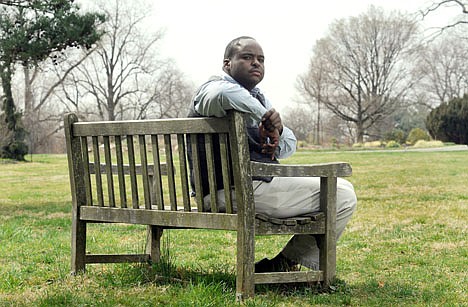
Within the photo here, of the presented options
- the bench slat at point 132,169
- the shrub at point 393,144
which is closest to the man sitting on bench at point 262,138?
the bench slat at point 132,169

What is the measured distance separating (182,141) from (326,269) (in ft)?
3.74

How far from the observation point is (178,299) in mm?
3789

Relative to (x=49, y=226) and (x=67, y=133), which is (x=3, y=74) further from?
(x=67, y=133)

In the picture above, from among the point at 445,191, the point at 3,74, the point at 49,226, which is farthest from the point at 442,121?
the point at 49,226

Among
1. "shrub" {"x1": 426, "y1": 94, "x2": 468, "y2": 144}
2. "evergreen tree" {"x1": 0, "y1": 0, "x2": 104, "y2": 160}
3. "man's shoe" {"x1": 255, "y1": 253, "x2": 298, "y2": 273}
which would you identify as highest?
"evergreen tree" {"x1": 0, "y1": 0, "x2": 104, "y2": 160}

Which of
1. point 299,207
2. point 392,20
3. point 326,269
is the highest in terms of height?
point 392,20

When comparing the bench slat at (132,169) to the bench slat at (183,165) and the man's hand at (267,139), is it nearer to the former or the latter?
the bench slat at (183,165)

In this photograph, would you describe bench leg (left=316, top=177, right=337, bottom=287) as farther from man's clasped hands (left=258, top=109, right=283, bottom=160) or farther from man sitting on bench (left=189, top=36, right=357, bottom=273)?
man's clasped hands (left=258, top=109, right=283, bottom=160)

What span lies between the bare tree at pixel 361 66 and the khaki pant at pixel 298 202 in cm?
5648

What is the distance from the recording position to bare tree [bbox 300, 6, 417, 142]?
60688 millimetres

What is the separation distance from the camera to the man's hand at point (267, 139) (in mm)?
3866

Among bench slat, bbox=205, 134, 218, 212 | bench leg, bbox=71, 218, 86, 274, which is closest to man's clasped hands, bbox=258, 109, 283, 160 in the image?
bench slat, bbox=205, 134, 218, 212

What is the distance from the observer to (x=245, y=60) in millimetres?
3998

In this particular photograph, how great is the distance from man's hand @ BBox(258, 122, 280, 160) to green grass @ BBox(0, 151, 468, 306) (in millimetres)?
822
